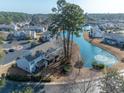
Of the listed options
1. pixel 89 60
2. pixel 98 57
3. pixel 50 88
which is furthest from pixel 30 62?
pixel 98 57

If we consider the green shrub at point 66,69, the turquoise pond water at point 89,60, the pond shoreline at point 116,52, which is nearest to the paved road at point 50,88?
the turquoise pond water at point 89,60

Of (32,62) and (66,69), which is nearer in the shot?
(66,69)

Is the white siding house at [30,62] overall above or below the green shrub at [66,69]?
above

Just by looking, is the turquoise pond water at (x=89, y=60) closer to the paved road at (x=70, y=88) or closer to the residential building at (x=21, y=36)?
the paved road at (x=70, y=88)

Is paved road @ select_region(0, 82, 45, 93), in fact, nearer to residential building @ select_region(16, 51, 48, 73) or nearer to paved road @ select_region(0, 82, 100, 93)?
paved road @ select_region(0, 82, 100, 93)

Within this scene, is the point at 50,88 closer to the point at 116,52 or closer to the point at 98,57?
the point at 98,57

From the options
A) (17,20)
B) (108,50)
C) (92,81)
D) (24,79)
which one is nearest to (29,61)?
(24,79)

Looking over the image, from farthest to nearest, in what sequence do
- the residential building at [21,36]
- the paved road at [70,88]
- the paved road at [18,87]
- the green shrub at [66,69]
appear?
the residential building at [21,36], the green shrub at [66,69], the paved road at [18,87], the paved road at [70,88]

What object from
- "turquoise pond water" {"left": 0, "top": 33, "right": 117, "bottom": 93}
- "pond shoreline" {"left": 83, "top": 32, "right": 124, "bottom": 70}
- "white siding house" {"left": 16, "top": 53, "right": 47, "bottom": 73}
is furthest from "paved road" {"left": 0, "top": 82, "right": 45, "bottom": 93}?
"pond shoreline" {"left": 83, "top": 32, "right": 124, "bottom": 70}

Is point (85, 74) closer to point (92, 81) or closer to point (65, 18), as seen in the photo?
point (92, 81)

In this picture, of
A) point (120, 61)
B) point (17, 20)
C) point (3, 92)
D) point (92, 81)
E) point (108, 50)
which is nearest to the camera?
point (3, 92)

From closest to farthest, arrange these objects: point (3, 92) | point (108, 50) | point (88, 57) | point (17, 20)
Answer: point (3, 92) → point (88, 57) → point (108, 50) → point (17, 20)
